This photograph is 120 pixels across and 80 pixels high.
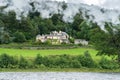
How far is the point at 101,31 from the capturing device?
95188mm

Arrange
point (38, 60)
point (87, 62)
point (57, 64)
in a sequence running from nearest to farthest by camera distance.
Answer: point (38, 60)
point (57, 64)
point (87, 62)

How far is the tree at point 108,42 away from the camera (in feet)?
302

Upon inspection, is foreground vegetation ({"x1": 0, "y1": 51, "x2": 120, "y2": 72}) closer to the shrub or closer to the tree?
the shrub

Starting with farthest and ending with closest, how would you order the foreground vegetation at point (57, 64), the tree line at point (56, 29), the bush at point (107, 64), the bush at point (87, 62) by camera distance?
the tree line at point (56, 29) < the bush at point (107, 64) < the bush at point (87, 62) < the foreground vegetation at point (57, 64)

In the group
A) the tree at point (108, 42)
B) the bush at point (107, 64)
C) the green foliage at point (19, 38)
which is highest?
the tree at point (108, 42)

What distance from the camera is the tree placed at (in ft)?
302

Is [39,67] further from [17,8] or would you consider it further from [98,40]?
[17,8]

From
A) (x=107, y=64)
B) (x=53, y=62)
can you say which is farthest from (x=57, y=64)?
(x=107, y=64)

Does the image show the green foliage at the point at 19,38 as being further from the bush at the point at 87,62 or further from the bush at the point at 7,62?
the bush at the point at 7,62

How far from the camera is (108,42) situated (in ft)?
304

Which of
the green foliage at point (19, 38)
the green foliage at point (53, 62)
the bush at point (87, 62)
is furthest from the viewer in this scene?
the green foliage at point (19, 38)

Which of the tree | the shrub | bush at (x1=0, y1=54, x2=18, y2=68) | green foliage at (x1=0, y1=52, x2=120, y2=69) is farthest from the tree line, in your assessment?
bush at (x1=0, y1=54, x2=18, y2=68)

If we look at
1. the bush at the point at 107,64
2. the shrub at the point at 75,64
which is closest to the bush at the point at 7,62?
the shrub at the point at 75,64

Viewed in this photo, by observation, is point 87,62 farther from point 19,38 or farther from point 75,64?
point 19,38
